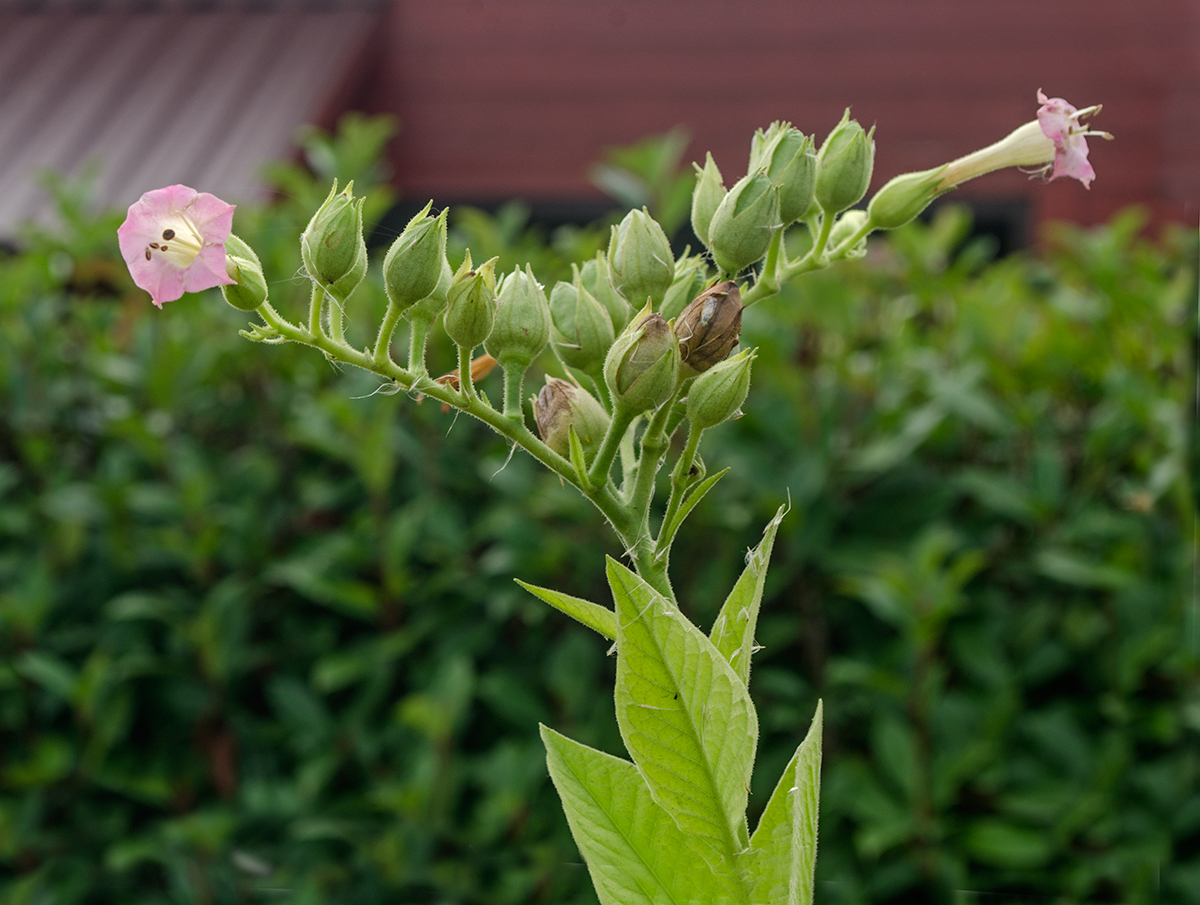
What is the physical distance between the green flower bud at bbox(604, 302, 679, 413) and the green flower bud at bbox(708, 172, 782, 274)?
7 centimetres

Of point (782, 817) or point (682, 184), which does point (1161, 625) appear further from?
point (782, 817)

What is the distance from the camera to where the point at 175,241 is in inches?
15.9

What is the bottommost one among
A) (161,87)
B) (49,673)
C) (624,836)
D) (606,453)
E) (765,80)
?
(49,673)

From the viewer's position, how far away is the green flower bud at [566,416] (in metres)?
0.43

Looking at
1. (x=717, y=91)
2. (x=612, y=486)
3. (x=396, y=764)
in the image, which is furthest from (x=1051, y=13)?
(x=612, y=486)

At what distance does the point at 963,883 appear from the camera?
1.36 metres

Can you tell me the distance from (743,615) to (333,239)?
22 cm

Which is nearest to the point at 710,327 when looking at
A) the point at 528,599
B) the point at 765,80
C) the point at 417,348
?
the point at 417,348

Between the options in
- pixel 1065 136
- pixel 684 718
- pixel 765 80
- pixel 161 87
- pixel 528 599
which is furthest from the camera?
pixel 161 87

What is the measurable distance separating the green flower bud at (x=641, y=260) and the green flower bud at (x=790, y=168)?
51 millimetres

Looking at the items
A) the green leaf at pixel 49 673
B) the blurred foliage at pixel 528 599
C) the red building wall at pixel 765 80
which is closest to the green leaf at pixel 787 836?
the blurred foliage at pixel 528 599

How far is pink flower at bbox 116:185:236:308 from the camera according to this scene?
39 cm

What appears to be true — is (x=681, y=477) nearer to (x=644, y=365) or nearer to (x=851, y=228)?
(x=644, y=365)

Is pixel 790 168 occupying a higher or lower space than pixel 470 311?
A: higher
